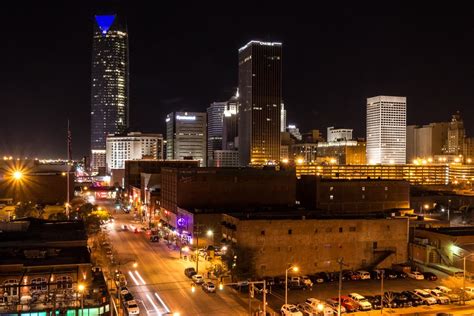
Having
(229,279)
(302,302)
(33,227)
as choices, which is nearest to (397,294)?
(302,302)

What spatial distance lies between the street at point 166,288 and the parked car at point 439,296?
15172 mm

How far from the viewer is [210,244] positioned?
65.4 meters

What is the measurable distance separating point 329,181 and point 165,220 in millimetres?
28060

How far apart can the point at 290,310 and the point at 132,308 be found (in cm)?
1120

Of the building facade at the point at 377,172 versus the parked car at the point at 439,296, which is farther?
the building facade at the point at 377,172

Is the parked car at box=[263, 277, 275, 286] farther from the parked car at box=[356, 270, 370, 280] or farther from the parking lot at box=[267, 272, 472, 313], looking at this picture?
the parked car at box=[356, 270, 370, 280]

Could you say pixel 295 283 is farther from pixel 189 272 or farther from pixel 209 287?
pixel 189 272

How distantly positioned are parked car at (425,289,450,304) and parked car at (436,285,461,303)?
0.37 meters

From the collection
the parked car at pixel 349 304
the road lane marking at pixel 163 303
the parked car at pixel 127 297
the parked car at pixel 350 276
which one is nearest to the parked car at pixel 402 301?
the parked car at pixel 349 304

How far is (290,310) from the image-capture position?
36531mm

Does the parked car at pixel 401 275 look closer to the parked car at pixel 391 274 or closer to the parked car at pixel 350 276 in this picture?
the parked car at pixel 391 274

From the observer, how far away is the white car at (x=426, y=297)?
39.8 meters

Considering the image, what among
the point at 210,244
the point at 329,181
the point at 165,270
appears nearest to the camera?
the point at 165,270

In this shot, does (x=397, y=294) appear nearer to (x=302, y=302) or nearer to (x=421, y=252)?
(x=302, y=302)
